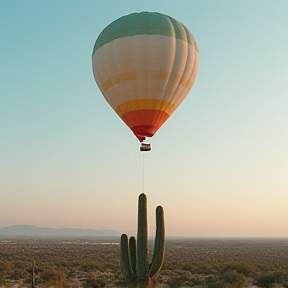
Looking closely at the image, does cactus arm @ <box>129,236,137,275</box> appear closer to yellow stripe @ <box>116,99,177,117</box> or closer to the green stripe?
yellow stripe @ <box>116,99,177,117</box>

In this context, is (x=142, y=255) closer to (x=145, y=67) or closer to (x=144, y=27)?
(x=145, y=67)

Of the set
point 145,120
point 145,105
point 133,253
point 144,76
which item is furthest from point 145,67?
point 133,253

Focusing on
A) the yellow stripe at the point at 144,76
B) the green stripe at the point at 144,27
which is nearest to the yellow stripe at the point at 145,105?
the yellow stripe at the point at 144,76

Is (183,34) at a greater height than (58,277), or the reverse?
(183,34)

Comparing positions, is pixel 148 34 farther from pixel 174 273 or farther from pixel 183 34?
pixel 174 273

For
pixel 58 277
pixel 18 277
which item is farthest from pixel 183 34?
pixel 18 277

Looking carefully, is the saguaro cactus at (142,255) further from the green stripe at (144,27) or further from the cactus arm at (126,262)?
the green stripe at (144,27)
